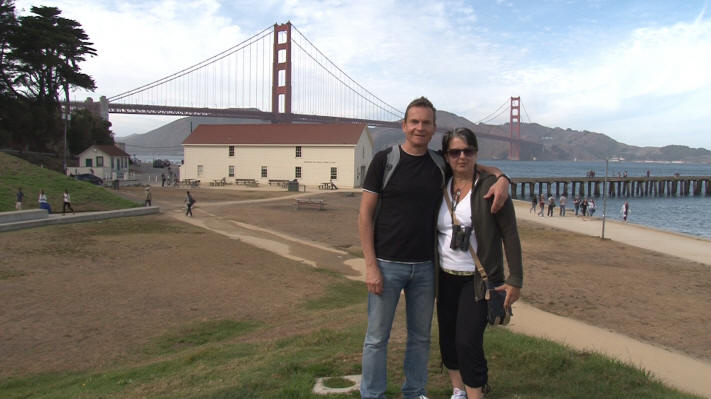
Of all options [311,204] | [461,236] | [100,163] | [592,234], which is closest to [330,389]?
[461,236]

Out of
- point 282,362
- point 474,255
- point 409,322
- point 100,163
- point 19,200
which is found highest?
point 100,163

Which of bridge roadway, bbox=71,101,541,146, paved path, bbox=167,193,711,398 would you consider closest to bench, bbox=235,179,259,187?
paved path, bbox=167,193,711,398

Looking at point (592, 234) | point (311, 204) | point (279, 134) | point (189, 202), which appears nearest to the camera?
point (189, 202)

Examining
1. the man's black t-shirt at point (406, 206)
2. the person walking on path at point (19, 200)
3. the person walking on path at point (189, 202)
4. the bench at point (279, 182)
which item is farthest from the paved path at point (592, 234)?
the bench at point (279, 182)

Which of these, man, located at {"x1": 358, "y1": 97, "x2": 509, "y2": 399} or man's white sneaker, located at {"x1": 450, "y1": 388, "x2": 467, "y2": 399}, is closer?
man, located at {"x1": 358, "y1": 97, "x2": 509, "y2": 399}

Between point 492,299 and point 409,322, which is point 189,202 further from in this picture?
point 492,299

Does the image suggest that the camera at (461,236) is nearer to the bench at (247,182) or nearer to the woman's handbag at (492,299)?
the woman's handbag at (492,299)

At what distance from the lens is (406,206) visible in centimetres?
353

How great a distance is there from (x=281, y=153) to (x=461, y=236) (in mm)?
44475

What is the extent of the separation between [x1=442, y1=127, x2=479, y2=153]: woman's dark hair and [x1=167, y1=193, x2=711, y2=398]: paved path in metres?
3.85

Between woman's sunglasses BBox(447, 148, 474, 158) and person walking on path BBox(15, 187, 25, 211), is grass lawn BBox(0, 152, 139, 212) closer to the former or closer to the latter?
person walking on path BBox(15, 187, 25, 211)

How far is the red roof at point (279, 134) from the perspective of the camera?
4606cm

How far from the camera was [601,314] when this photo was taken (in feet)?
35.0

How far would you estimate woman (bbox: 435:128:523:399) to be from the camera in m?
3.51
